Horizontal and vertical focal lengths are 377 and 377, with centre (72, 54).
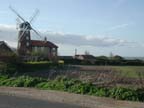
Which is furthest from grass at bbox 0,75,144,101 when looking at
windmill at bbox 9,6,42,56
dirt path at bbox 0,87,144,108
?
windmill at bbox 9,6,42,56

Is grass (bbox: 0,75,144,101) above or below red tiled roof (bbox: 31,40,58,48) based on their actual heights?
below

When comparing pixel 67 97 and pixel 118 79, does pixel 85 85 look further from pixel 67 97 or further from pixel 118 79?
pixel 118 79

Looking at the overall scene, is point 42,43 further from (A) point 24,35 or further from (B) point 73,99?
(B) point 73,99

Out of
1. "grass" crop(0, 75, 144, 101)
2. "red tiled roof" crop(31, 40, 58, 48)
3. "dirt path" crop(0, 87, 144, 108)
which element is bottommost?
"dirt path" crop(0, 87, 144, 108)

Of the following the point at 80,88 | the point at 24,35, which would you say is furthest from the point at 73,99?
the point at 24,35

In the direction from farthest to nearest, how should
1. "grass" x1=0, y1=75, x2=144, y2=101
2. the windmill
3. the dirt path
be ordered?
the windmill
"grass" x1=0, y1=75, x2=144, y2=101
the dirt path

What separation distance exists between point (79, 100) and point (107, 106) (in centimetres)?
255

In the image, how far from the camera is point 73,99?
22.2 metres

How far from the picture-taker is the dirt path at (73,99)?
20.2 m

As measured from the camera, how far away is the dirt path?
20234 millimetres

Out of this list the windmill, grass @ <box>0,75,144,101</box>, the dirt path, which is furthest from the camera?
the windmill

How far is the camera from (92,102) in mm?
20969

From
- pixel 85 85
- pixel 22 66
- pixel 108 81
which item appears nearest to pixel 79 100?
pixel 85 85

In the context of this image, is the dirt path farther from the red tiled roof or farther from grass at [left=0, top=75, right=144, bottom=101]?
the red tiled roof
